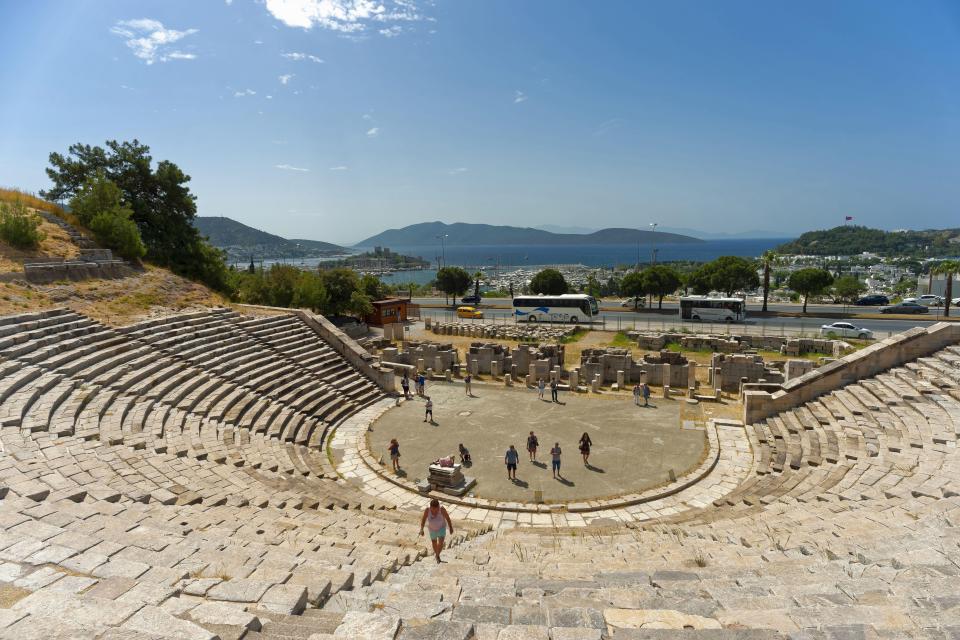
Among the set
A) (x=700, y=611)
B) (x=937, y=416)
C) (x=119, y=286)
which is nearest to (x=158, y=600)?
(x=700, y=611)

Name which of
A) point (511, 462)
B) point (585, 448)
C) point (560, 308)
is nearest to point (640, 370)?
point (585, 448)

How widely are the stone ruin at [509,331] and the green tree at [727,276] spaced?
26.8 m

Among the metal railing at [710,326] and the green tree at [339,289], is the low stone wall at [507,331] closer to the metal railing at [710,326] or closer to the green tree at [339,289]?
the metal railing at [710,326]

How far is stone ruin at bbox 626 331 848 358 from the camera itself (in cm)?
3038

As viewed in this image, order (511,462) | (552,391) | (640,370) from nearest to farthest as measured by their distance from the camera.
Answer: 1. (511,462)
2. (552,391)
3. (640,370)

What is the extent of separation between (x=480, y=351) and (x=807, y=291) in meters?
43.1

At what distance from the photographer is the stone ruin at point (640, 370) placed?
23.5 meters

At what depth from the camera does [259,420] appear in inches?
655

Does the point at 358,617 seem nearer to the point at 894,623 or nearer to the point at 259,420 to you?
the point at 894,623

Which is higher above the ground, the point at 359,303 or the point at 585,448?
the point at 359,303

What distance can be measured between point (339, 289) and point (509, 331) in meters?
14.7

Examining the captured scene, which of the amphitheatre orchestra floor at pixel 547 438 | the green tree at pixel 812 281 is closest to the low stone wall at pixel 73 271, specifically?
the amphitheatre orchestra floor at pixel 547 438

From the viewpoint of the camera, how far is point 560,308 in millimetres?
45812

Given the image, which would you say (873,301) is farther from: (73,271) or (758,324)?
(73,271)
